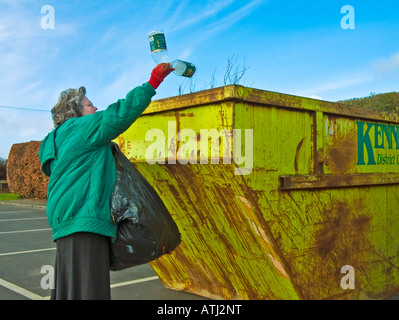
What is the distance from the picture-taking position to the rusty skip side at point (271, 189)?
9.05 ft

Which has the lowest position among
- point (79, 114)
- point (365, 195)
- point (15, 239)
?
point (15, 239)

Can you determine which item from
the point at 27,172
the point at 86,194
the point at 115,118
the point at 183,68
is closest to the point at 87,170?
the point at 86,194

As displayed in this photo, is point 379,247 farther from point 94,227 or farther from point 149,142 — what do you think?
point 94,227

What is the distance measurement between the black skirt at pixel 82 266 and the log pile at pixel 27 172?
49.6ft

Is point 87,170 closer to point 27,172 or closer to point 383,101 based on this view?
point 383,101

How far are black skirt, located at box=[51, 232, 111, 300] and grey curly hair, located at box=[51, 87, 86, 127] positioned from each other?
74 centimetres

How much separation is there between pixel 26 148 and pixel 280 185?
17169 mm

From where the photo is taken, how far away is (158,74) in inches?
99.2

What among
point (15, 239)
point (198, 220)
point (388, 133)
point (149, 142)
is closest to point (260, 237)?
point (198, 220)

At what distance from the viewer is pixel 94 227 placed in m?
2.34

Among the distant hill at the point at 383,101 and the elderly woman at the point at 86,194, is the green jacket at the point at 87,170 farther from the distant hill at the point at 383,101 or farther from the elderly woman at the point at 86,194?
the distant hill at the point at 383,101

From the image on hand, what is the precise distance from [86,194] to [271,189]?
1.18m

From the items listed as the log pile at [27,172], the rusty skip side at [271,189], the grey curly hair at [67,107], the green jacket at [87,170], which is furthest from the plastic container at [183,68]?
the log pile at [27,172]

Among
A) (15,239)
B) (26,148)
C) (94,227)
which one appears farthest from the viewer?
(26,148)
